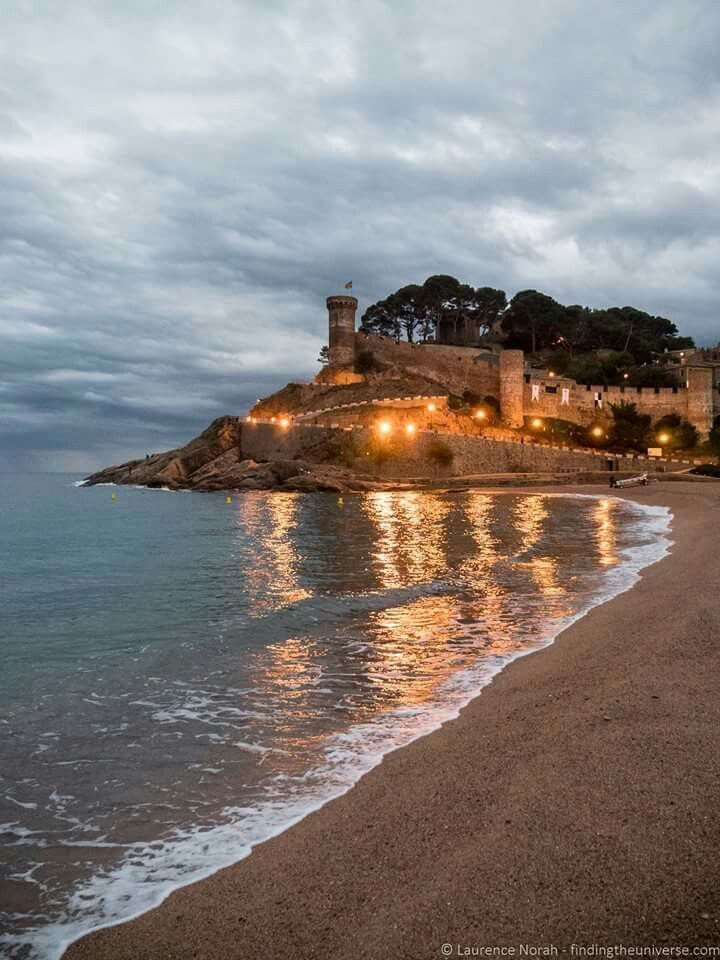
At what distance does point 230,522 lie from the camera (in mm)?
35125

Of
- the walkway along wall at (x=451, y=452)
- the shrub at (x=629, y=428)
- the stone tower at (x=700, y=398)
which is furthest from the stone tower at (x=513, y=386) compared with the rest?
the stone tower at (x=700, y=398)

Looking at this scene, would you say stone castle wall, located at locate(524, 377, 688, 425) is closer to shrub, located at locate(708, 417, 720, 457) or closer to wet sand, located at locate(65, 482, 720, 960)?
shrub, located at locate(708, 417, 720, 457)

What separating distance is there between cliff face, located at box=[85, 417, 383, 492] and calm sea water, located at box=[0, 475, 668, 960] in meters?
38.1

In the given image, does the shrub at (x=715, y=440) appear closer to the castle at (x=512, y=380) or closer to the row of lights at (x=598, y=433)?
the castle at (x=512, y=380)

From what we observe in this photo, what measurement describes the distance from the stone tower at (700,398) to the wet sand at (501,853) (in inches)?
2994

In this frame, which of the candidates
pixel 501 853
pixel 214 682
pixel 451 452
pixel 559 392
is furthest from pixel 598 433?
pixel 501 853

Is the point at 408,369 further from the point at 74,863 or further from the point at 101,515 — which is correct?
the point at 74,863

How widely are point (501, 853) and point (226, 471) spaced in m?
68.9

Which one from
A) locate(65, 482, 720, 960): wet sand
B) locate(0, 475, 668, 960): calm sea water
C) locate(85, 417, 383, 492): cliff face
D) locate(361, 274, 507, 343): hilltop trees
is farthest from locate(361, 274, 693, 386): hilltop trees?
locate(65, 482, 720, 960): wet sand

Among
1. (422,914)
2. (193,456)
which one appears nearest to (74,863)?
(422,914)

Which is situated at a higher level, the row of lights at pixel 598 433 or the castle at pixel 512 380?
the castle at pixel 512 380

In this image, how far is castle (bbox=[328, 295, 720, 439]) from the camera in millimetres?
74188

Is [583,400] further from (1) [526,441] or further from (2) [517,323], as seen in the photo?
(2) [517,323]

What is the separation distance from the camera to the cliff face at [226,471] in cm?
6109
